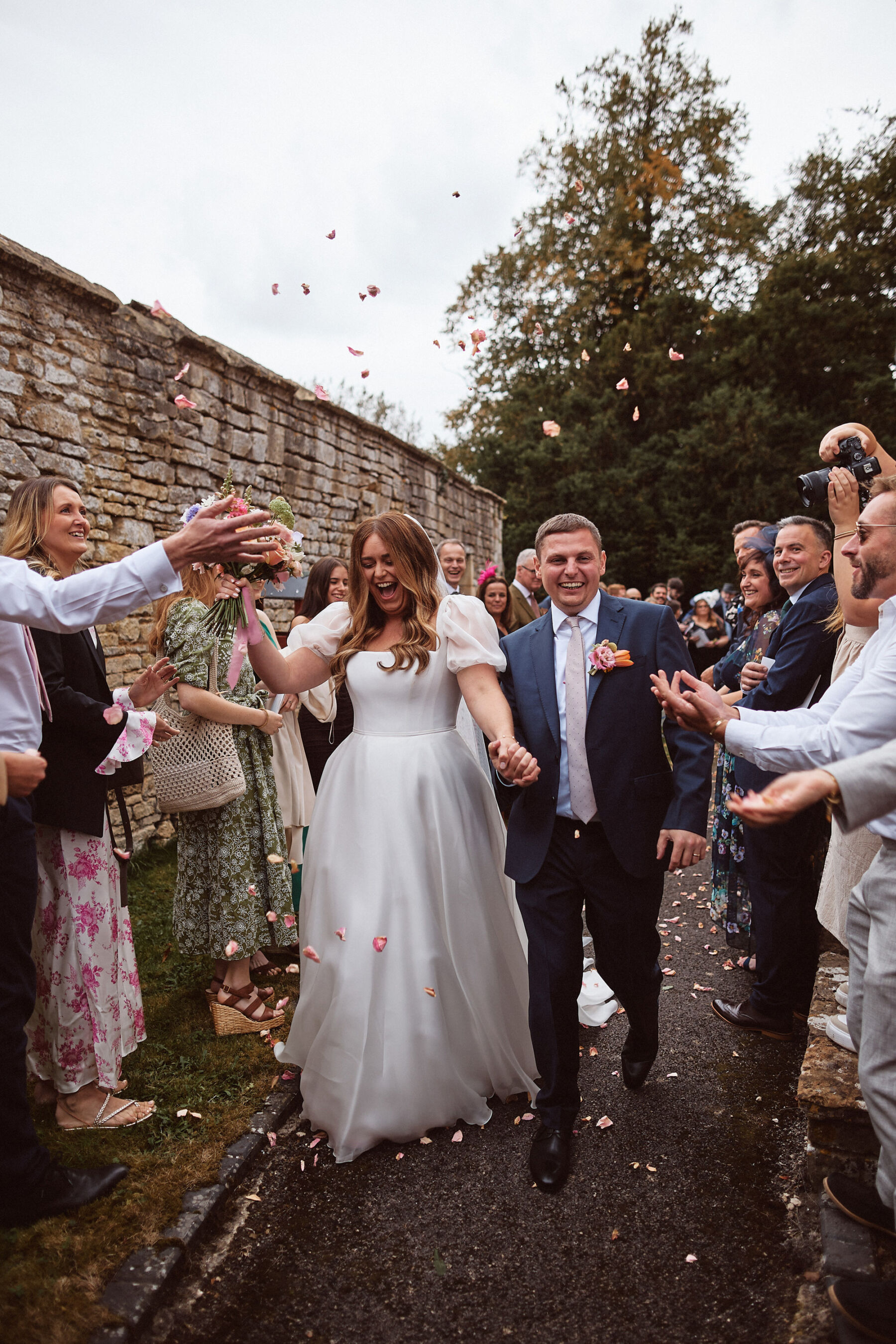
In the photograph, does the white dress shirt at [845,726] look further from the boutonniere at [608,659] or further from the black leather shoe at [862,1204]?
the black leather shoe at [862,1204]

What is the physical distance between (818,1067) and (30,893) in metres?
2.69

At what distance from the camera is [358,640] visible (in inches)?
132

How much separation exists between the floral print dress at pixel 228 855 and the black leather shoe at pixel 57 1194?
119 cm

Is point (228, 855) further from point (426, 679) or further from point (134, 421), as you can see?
point (134, 421)

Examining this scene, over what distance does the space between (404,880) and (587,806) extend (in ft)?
2.46

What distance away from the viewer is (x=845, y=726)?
7.25 feet

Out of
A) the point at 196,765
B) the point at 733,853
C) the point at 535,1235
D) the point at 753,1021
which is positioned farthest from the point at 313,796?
the point at 535,1235

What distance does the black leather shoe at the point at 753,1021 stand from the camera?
372 cm

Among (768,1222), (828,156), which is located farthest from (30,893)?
(828,156)

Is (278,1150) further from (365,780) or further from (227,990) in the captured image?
(365,780)

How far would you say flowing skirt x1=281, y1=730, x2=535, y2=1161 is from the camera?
2.95 metres

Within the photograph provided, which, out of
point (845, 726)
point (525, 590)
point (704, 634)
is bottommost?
point (845, 726)

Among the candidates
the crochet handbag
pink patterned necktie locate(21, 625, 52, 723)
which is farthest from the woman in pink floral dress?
the crochet handbag

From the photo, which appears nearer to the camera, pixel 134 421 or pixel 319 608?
pixel 319 608
